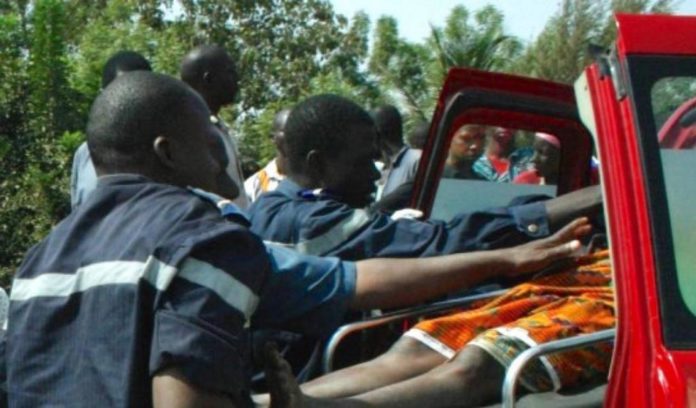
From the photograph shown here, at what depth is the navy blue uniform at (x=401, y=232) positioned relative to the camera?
4.04 meters

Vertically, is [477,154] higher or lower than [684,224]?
higher

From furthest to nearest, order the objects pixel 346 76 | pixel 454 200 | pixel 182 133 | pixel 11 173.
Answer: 1. pixel 346 76
2. pixel 11 173
3. pixel 454 200
4. pixel 182 133

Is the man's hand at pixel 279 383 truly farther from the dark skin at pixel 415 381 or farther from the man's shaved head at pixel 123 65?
the man's shaved head at pixel 123 65

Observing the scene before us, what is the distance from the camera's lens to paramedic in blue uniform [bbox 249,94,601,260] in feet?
13.3

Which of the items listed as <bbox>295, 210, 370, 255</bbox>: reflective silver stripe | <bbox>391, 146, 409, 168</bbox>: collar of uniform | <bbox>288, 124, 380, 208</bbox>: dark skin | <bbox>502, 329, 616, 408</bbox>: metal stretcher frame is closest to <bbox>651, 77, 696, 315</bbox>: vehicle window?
<bbox>502, 329, 616, 408</bbox>: metal stretcher frame

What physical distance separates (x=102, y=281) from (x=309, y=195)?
72.1 inches

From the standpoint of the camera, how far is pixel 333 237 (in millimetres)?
4094

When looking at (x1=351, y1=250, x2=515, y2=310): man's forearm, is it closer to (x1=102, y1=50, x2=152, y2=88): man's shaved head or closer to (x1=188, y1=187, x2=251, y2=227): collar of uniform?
(x1=188, y1=187, x2=251, y2=227): collar of uniform

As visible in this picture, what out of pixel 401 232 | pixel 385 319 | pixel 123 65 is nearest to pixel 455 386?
pixel 385 319

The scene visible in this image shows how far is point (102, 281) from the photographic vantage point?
2508mm

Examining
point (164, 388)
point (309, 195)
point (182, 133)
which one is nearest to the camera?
point (164, 388)

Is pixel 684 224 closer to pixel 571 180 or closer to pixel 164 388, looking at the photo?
pixel 164 388

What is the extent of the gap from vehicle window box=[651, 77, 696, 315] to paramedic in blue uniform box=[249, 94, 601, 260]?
1010 mm

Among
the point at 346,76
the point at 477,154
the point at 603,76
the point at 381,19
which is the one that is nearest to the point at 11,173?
the point at 477,154
